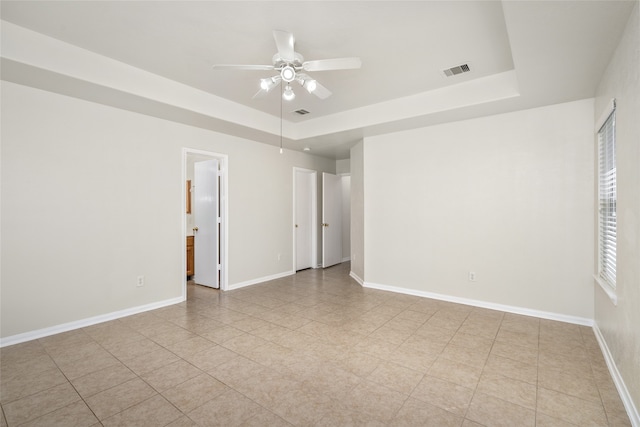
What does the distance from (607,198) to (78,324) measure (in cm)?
548

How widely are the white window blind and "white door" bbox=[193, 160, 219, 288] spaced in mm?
4768

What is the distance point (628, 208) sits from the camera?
197 centimetres

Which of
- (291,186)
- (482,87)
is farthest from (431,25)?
→ (291,186)

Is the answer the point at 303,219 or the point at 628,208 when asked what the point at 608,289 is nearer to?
the point at 628,208

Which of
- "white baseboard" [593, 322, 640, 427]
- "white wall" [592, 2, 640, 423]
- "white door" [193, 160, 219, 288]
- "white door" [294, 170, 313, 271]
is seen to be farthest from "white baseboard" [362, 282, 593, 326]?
"white door" [193, 160, 219, 288]

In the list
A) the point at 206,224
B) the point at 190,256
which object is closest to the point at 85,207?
the point at 206,224

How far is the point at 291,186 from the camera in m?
5.91

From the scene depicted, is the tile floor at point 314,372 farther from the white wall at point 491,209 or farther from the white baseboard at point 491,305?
the white wall at point 491,209

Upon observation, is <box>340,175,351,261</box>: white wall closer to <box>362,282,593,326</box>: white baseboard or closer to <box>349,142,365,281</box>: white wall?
<box>349,142,365,281</box>: white wall

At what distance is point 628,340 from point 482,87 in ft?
8.70

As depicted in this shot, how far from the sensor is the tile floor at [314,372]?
1.87m

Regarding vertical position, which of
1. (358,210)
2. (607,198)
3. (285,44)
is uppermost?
(285,44)

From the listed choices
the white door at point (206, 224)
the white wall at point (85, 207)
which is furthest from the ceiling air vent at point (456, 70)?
the white door at point (206, 224)

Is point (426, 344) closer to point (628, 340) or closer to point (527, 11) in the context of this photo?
point (628, 340)
